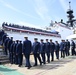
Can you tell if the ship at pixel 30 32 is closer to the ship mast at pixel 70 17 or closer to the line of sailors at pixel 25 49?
the line of sailors at pixel 25 49

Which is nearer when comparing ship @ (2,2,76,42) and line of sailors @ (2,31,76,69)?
line of sailors @ (2,31,76,69)

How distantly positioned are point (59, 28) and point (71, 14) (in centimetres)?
1519

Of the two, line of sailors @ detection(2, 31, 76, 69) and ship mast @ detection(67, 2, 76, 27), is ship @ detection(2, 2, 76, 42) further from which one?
ship mast @ detection(67, 2, 76, 27)

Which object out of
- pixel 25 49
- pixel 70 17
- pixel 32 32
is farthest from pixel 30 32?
pixel 70 17

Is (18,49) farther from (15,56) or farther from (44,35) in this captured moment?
(44,35)

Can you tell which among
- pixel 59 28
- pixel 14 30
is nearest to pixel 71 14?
pixel 59 28

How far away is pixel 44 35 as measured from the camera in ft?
97.5

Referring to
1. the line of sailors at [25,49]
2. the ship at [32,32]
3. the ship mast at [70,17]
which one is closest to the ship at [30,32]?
the ship at [32,32]

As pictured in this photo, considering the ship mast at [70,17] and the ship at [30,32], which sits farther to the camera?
the ship mast at [70,17]

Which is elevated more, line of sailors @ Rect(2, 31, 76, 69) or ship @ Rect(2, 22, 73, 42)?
ship @ Rect(2, 22, 73, 42)

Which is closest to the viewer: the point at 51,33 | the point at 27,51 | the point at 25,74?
the point at 25,74

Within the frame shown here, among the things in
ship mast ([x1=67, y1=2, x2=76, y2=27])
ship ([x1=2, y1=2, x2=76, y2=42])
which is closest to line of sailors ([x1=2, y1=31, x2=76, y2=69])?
ship ([x1=2, y1=2, x2=76, y2=42])

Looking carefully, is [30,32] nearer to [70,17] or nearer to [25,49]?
[25,49]

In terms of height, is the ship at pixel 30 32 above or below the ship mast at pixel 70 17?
below
